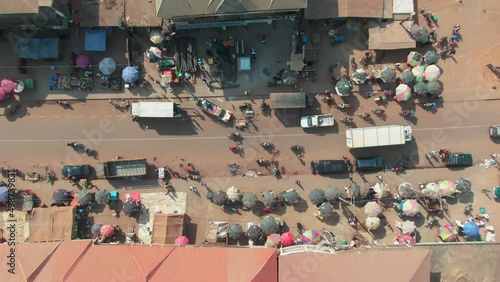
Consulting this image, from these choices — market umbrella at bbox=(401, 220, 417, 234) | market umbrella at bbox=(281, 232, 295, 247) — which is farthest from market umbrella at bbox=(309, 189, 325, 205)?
market umbrella at bbox=(401, 220, 417, 234)

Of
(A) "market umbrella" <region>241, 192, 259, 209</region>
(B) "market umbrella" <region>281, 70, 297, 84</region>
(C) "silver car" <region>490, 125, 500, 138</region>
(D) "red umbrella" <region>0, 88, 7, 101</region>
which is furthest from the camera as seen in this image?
(C) "silver car" <region>490, 125, 500, 138</region>

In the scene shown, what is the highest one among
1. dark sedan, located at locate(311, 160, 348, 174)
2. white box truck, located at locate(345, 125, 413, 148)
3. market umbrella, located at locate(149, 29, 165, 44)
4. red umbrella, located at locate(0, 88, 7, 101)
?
market umbrella, located at locate(149, 29, 165, 44)

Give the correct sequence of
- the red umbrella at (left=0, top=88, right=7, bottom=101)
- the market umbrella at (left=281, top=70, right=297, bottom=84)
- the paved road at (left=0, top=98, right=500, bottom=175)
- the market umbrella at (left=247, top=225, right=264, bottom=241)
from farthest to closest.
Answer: the paved road at (left=0, top=98, right=500, bottom=175) < the market umbrella at (left=281, top=70, right=297, bottom=84) < the red umbrella at (left=0, top=88, right=7, bottom=101) < the market umbrella at (left=247, top=225, right=264, bottom=241)

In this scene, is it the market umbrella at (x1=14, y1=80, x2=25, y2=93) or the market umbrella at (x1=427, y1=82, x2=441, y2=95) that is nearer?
the market umbrella at (x1=427, y1=82, x2=441, y2=95)

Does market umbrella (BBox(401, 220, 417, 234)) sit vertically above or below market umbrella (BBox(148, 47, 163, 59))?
below

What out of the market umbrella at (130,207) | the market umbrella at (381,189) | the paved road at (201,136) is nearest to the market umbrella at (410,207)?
the market umbrella at (381,189)

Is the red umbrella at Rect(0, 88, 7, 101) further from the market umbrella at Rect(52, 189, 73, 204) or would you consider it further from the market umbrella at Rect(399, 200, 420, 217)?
the market umbrella at Rect(399, 200, 420, 217)
